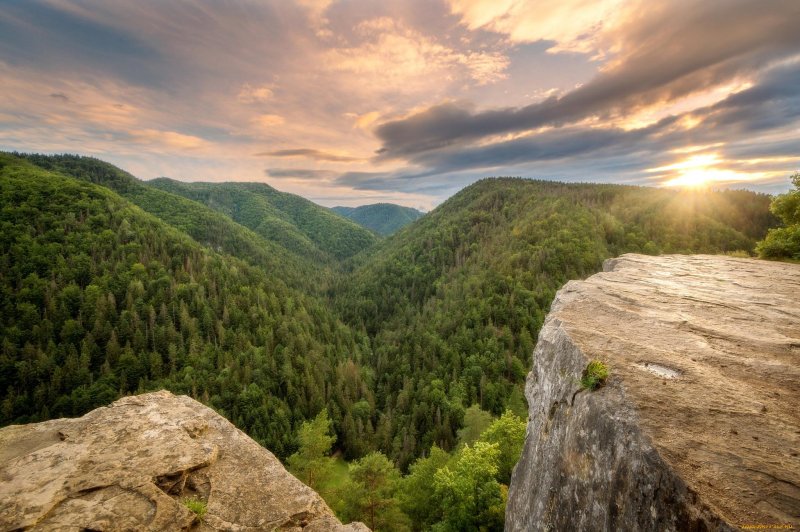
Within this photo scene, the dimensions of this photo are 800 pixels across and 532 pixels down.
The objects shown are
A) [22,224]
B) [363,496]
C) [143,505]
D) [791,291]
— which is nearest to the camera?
[143,505]

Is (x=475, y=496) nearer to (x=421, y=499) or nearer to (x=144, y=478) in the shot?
(x=421, y=499)

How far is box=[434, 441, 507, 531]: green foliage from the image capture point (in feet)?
90.7

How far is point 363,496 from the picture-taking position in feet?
111

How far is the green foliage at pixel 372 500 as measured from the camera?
3312 cm

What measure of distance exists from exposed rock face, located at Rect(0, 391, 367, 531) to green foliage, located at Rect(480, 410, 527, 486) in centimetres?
2880

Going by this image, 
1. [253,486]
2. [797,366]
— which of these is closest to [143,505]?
[253,486]

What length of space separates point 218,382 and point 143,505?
105 meters

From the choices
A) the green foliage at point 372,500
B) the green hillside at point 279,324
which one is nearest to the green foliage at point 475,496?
the green foliage at point 372,500

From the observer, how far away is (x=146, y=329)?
10775cm

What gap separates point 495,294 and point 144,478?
401 ft

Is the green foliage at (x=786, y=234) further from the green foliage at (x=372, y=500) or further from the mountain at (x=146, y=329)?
the mountain at (x=146, y=329)

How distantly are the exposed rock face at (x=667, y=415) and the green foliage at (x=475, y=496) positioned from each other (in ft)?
47.0

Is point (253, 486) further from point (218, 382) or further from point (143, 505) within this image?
point (218, 382)

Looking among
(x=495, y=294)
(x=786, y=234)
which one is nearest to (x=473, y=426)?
(x=786, y=234)
